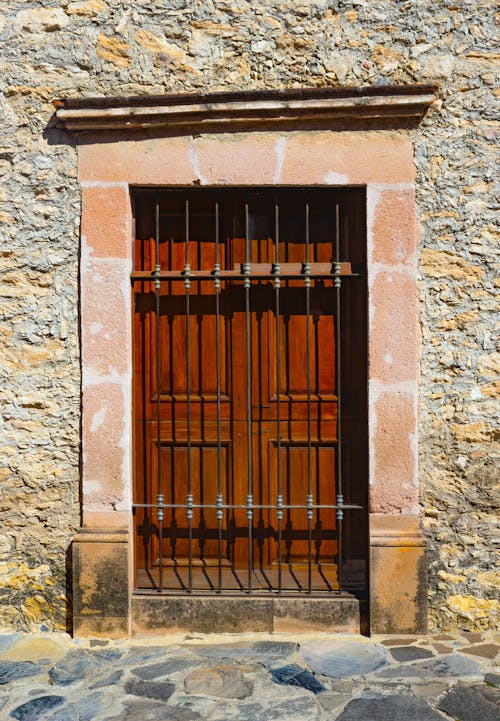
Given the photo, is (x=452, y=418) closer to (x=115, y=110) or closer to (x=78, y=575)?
(x=78, y=575)

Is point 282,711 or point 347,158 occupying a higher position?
point 347,158

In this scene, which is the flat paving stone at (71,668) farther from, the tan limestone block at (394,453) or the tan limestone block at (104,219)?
the tan limestone block at (104,219)

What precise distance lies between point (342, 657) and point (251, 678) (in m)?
0.49

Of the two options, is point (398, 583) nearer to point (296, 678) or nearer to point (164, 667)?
point (296, 678)

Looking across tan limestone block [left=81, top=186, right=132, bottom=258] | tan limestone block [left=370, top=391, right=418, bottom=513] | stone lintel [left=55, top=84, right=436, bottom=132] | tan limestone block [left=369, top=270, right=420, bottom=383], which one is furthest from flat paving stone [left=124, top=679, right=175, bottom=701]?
stone lintel [left=55, top=84, right=436, bottom=132]

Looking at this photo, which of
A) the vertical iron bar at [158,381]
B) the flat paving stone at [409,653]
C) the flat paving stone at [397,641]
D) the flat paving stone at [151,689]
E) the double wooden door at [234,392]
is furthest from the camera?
the double wooden door at [234,392]

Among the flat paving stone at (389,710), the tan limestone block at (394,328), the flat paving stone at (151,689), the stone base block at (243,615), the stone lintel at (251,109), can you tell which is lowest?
the flat paving stone at (151,689)

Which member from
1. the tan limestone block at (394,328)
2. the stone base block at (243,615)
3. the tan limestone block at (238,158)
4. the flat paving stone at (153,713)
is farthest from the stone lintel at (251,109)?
the flat paving stone at (153,713)

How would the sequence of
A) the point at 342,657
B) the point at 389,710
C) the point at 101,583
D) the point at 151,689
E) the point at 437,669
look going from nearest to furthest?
the point at 389,710, the point at 151,689, the point at 437,669, the point at 342,657, the point at 101,583

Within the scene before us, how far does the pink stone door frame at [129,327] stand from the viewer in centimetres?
333

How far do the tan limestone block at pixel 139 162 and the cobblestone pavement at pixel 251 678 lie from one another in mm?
2469

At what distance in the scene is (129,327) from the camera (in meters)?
3.43

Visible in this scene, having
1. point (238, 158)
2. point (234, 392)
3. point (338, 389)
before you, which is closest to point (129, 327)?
point (234, 392)

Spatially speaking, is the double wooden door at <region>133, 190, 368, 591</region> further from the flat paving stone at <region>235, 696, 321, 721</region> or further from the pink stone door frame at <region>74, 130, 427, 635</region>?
the flat paving stone at <region>235, 696, 321, 721</region>
